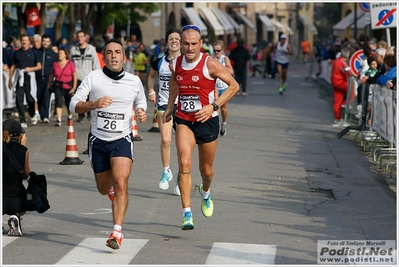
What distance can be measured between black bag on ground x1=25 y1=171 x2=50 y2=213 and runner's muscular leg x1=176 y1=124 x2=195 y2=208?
4.04 ft

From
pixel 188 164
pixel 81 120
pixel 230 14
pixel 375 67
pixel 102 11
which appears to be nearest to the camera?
pixel 188 164

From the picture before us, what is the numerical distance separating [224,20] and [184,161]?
65.1 meters

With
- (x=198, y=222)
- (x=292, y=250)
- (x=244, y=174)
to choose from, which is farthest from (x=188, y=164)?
(x=244, y=174)

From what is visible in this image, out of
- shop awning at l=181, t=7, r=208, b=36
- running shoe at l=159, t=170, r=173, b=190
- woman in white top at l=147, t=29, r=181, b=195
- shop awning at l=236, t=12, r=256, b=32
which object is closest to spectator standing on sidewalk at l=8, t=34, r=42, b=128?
woman in white top at l=147, t=29, r=181, b=195

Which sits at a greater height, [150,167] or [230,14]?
[150,167]

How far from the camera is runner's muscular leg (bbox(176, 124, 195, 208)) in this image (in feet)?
29.2

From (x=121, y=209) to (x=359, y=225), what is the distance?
94.7 inches

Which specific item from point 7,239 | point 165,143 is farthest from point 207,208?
point 165,143

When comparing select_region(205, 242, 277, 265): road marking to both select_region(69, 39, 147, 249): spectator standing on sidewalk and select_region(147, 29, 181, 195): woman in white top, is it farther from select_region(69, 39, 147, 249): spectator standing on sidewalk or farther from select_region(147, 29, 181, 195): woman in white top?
select_region(147, 29, 181, 195): woman in white top

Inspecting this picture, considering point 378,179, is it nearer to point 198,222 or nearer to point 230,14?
point 198,222

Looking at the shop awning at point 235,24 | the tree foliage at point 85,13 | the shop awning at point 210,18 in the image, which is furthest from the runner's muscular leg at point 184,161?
the shop awning at point 235,24

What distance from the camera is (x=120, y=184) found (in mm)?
8273

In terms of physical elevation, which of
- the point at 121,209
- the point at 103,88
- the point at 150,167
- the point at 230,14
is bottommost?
the point at 230,14

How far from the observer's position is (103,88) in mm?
8461
